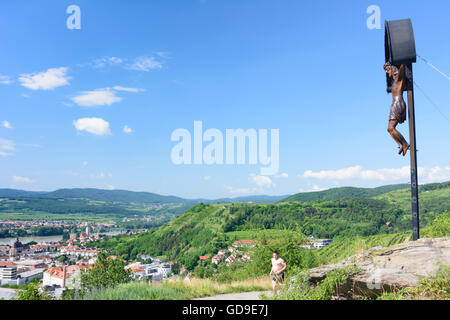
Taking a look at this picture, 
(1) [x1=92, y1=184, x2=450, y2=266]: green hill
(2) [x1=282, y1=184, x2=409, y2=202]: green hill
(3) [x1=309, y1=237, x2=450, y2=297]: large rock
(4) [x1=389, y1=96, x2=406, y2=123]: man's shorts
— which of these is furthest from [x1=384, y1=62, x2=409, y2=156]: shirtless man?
(2) [x1=282, y1=184, x2=409, y2=202]: green hill

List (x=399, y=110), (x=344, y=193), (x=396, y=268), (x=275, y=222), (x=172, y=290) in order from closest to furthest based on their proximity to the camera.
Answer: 1. (x=396, y=268)
2. (x=172, y=290)
3. (x=399, y=110)
4. (x=275, y=222)
5. (x=344, y=193)

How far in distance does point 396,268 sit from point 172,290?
18.7ft

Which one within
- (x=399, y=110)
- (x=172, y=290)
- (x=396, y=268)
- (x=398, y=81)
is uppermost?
(x=398, y=81)

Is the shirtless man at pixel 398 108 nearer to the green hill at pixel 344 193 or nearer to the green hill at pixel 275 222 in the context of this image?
the green hill at pixel 275 222

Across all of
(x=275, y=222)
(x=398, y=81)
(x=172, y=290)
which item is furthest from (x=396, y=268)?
(x=275, y=222)

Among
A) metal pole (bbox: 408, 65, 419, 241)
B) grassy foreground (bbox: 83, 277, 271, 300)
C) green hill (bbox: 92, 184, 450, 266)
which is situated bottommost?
green hill (bbox: 92, 184, 450, 266)

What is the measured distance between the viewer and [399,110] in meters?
8.88

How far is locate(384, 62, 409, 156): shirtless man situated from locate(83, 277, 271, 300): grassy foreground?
6279mm

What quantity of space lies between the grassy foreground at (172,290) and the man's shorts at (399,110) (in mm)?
6777

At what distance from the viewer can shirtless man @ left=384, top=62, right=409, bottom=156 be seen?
8906mm

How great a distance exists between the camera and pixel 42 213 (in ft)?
544

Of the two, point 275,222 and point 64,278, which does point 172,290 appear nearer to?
point 64,278

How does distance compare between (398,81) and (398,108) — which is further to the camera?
(398,81)

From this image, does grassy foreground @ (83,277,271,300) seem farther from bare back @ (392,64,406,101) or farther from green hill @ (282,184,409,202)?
green hill @ (282,184,409,202)
